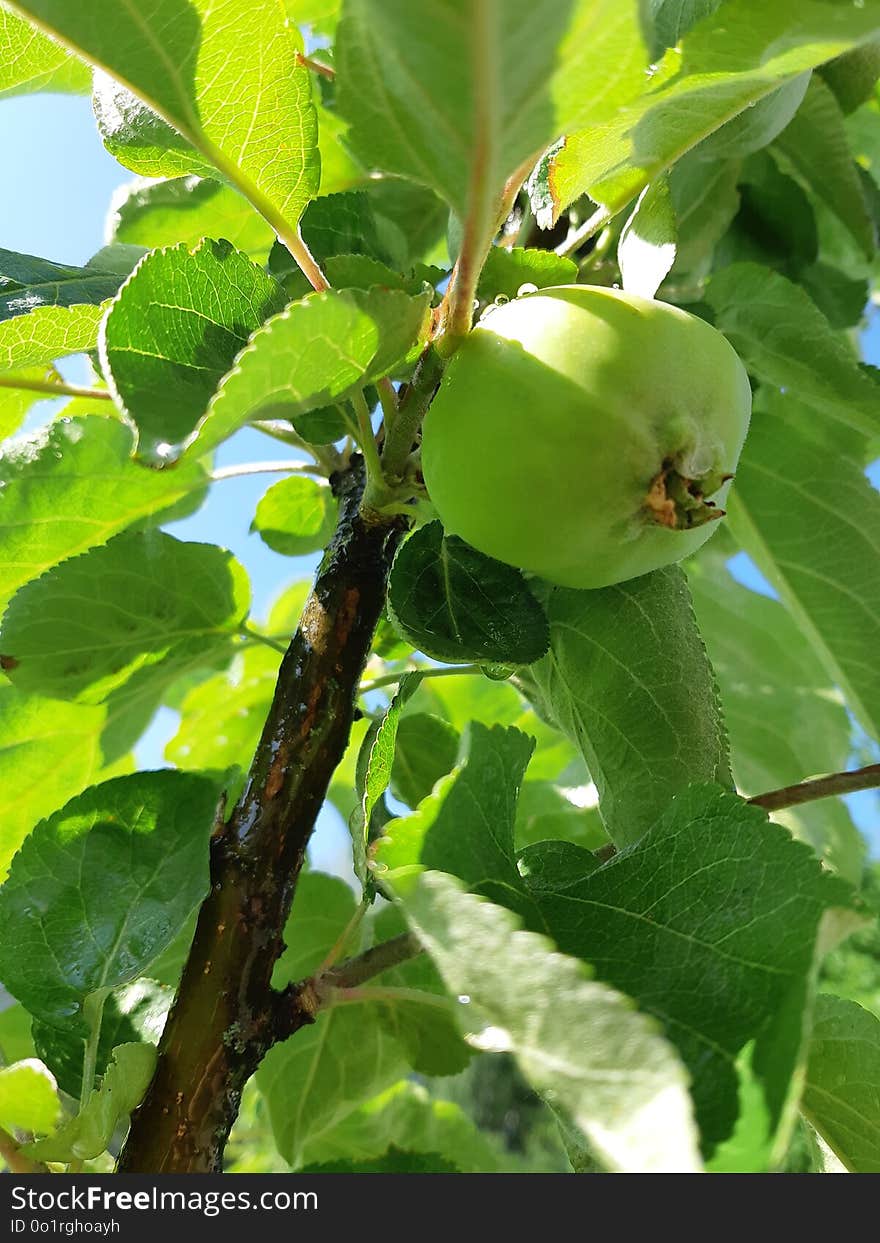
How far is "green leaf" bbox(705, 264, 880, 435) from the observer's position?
2.69ft

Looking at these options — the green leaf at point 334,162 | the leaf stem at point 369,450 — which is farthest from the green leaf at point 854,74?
the leaf stem at point 369,450

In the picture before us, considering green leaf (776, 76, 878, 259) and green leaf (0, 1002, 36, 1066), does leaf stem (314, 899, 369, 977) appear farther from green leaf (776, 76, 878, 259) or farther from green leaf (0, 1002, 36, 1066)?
green leaf (776, 76, 878, 259)

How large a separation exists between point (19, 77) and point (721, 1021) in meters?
0.81

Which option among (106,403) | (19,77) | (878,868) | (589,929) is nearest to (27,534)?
(106,403)

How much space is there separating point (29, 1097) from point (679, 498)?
569mm

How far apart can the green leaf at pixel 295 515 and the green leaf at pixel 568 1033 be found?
641mm

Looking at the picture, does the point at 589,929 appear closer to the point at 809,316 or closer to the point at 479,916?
the point at 479,916

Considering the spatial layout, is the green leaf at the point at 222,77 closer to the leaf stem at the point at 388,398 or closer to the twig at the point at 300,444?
the leaf stem at the point at 388,398

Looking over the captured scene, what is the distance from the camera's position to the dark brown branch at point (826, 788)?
Result: 64 centimetres

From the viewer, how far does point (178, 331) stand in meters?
0.55

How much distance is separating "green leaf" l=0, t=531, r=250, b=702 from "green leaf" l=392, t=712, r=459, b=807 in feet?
0.64

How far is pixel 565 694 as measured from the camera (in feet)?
2.25

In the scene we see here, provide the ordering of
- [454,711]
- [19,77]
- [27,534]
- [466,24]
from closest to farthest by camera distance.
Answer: [466,24]
[19,77]
[27,534]
[454,711]

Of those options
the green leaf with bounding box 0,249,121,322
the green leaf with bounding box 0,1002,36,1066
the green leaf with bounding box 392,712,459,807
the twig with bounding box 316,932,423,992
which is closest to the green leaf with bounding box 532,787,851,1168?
the twig with bounding box 316,932,423,992
